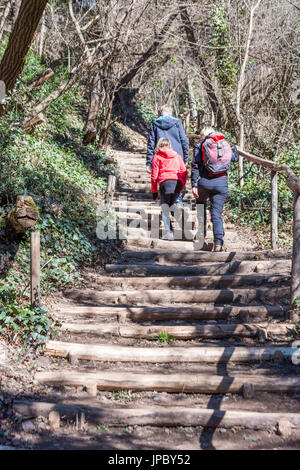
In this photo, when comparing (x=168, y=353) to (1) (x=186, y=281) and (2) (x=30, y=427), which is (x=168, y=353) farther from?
(1) (x=186, y=281)

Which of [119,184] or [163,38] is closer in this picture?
[119,184]

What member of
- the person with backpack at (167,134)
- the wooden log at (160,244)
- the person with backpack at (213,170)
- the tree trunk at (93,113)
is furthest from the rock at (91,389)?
the tree trunk at (93,113)

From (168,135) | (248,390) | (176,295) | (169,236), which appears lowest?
(248,390)

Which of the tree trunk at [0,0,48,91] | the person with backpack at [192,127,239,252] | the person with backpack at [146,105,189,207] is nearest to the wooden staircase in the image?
the person with backpack at [192,127,239,252]

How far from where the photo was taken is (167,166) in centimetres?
711

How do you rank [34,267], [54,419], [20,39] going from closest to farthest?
[54,419] < [34,267] < [20,39]

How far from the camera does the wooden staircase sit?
3.31 metres

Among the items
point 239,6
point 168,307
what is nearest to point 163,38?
point 239,6

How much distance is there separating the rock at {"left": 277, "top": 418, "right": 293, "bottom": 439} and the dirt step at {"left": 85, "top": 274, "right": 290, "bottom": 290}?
7.58 feet

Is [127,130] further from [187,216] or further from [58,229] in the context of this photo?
[58,229]

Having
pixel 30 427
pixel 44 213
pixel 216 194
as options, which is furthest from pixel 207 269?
pixel 30 427

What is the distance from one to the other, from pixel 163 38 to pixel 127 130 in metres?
5.71

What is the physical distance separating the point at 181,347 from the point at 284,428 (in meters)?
1.28

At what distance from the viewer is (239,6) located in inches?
470
